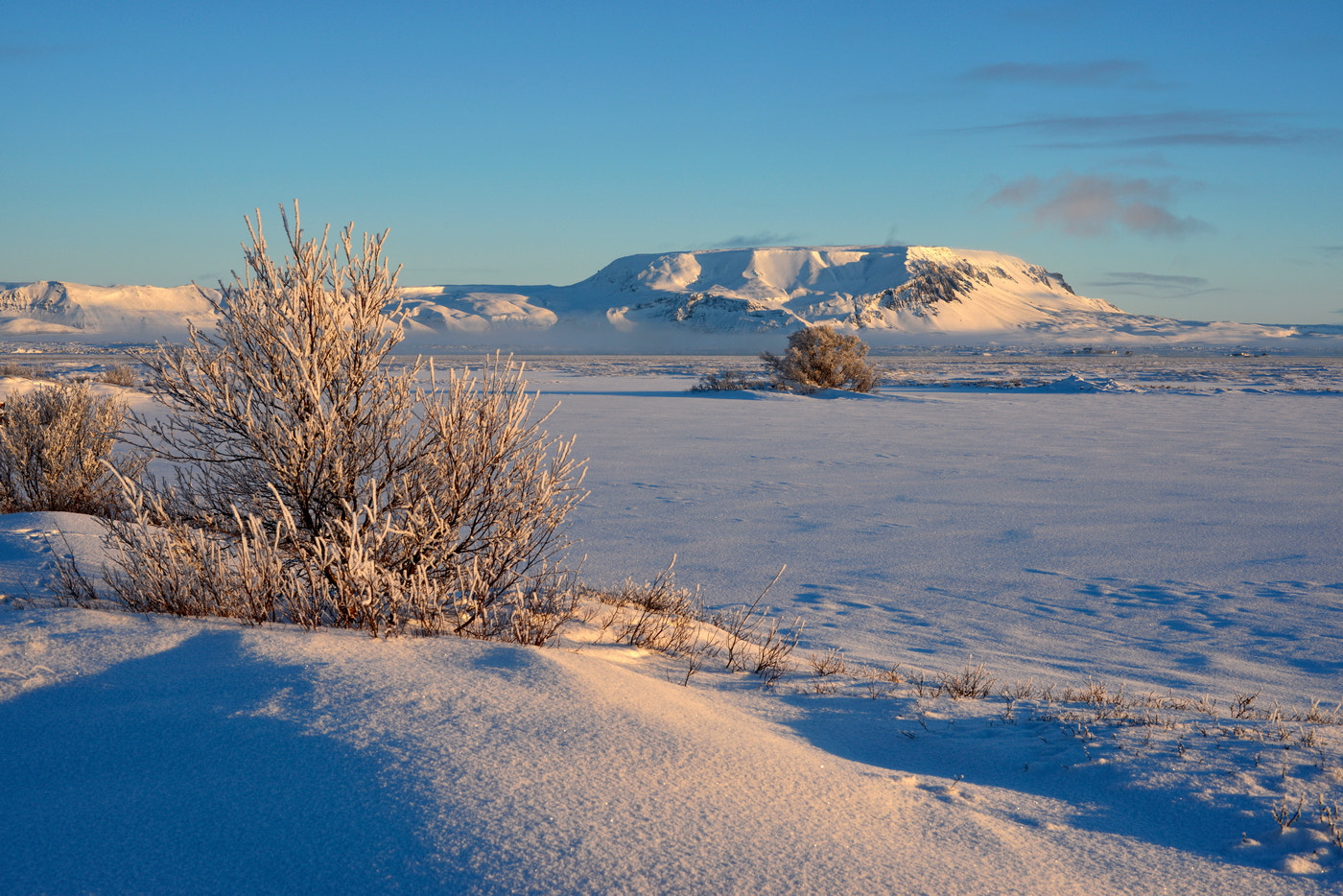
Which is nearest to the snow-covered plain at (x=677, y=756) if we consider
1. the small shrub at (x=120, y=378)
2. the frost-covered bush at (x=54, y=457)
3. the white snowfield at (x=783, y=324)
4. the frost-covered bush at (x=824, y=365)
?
the frost-covered bush at (x=54, y=457)

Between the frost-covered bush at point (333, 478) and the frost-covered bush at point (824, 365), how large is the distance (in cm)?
2616

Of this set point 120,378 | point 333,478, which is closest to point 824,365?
point 120,378

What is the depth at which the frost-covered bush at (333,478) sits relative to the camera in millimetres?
3812

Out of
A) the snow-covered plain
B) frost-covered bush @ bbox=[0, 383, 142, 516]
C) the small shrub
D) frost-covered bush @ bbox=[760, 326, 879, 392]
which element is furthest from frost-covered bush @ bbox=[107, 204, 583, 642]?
frost-covered bush @ bbox=[760, 326, 879, 392]

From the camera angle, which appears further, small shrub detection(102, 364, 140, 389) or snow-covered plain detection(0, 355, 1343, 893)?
small shrub detection(102, 364, 140, 389)

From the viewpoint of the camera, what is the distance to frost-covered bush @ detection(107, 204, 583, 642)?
381 centimetres

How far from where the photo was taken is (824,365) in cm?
3023

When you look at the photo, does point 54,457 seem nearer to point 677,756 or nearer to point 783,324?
point 677,756

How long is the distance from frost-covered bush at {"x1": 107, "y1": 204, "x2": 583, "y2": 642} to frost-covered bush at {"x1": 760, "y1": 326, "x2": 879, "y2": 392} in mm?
26159

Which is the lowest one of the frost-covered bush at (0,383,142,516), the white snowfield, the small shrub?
the frost-covered bush at (0,383,142,516)

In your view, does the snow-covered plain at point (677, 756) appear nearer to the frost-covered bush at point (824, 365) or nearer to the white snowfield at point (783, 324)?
the frost-covered bush at point (824, 365)

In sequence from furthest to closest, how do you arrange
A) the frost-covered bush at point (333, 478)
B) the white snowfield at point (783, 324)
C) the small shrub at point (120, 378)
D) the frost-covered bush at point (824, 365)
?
1. the white snowfield at point (783, 324)
2. the frost-covered bush at point (824, 365)
3. the small shrub at point (120, 378)
4. the frost-covered bush at point (333, 478)

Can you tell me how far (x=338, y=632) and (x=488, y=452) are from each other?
1.02 meters

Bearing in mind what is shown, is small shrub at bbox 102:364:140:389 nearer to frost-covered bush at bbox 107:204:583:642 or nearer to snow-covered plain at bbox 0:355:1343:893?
snow-covered plain at bbox 0:355:1343:893
